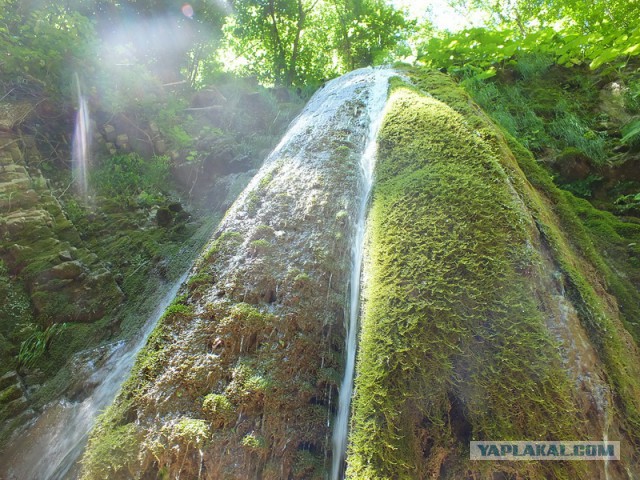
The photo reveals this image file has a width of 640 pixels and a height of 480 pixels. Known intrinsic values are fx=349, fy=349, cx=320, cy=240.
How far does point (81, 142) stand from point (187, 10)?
4651 millimetres

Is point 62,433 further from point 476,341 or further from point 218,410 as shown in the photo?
point 476,341

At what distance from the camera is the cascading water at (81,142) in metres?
6.17

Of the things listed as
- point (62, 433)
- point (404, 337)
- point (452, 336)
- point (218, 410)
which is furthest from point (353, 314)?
point (62, 433)

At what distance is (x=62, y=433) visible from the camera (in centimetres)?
285

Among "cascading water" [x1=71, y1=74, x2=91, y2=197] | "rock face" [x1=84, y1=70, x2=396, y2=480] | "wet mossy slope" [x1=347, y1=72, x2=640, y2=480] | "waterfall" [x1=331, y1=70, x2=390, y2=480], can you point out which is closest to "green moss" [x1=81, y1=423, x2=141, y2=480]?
"rock face" [x1=84, y1=70, x2=396, y2=480]

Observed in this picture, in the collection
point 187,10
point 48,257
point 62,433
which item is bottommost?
point 62,433

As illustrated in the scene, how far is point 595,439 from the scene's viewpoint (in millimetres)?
1452

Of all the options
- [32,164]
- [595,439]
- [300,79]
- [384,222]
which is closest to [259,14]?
[300,79]

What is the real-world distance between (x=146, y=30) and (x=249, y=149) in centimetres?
439

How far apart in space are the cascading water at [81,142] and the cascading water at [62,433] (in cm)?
413

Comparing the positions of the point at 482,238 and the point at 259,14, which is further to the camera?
the point at 259,14

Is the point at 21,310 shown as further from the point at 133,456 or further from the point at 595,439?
the point at 595,439

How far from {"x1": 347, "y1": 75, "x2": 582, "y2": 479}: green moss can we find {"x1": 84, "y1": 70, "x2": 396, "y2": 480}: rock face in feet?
1.99

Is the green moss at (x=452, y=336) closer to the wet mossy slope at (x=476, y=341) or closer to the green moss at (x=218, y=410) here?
the wet mossy slope at (x=476, y=341)
